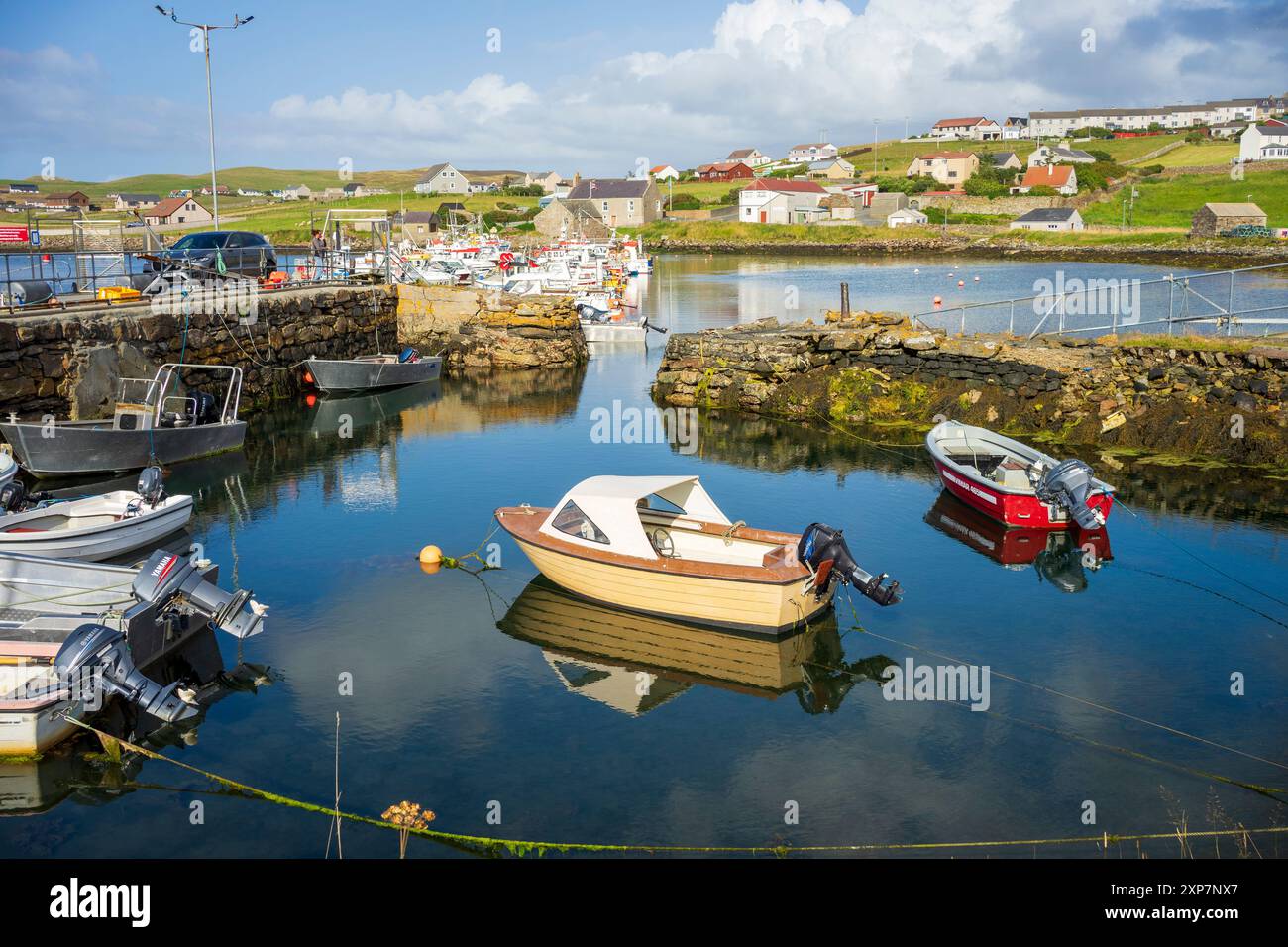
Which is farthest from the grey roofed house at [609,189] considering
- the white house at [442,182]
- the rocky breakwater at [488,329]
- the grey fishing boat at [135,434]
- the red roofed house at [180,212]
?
the grey fishing boat at [135,434]

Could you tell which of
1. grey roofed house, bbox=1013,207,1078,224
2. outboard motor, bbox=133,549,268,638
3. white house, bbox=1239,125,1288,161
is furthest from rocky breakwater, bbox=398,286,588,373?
white house, bbox=1239,125,1288,161

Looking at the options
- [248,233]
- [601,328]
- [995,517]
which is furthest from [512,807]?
[601,328]

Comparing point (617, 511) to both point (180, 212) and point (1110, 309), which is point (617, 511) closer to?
point (1110, 309)

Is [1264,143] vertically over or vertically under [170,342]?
over

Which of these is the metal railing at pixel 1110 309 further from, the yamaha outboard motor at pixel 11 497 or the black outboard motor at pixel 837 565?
the yamaha outboard motor at pixel 11 497

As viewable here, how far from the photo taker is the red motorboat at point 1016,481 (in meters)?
18.8

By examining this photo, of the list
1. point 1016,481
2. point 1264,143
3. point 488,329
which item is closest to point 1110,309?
point 488,329

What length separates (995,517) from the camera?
66.8 feet

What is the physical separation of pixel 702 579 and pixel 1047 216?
109486mm

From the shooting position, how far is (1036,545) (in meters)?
19.5

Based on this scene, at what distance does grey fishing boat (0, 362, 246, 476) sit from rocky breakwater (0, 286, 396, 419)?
27.0 inches

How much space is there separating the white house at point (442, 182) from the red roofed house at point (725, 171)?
1789 inches

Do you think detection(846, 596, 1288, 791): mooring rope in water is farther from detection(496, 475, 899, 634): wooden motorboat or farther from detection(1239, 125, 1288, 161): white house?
detection(1239, 125, 1288, 161): white house

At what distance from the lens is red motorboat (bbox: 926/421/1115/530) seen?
18.8m
